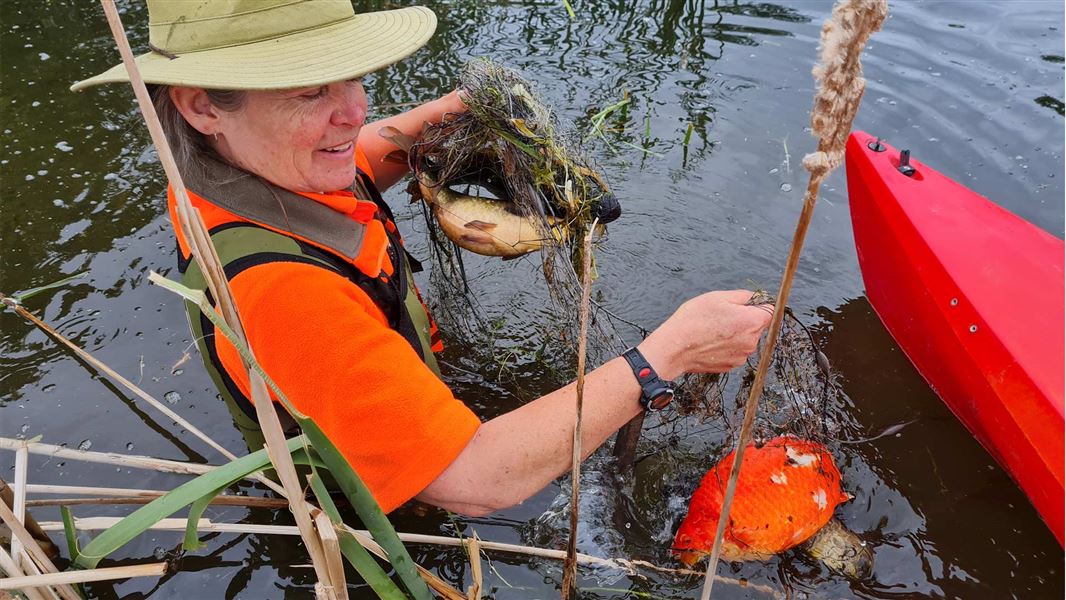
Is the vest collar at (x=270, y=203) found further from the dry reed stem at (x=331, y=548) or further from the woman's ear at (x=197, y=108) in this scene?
the dry reed stem at (x=331, y=548)

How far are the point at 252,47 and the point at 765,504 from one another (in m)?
1.98

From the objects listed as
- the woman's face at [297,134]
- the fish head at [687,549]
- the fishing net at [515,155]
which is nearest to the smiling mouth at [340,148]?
the woman's face at [297,134]

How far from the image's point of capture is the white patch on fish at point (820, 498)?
96.7 inches

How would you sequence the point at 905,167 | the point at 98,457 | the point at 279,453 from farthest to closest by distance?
the point at 905,167
the point at 98,457
the point at 279,453

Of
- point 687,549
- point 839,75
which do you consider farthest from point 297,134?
point 687,549

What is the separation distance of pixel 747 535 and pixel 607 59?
14.4 feet

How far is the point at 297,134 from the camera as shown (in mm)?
1906

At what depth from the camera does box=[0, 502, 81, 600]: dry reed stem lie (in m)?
1.79

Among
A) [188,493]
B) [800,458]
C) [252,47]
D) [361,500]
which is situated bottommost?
[800,458]

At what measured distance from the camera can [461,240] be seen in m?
→ 2.50

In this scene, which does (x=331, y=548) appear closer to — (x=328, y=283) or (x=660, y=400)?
(x=328, y=283)

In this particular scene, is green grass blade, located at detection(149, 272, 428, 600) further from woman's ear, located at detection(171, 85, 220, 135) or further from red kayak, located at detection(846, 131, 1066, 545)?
red kayak, located at detection(846, 131, 1066, 545)

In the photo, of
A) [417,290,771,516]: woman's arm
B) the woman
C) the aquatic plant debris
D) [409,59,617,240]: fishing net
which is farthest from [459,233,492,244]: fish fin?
[417,290,771,516]: woman's arm

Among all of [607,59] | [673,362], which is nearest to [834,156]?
[673,362]
